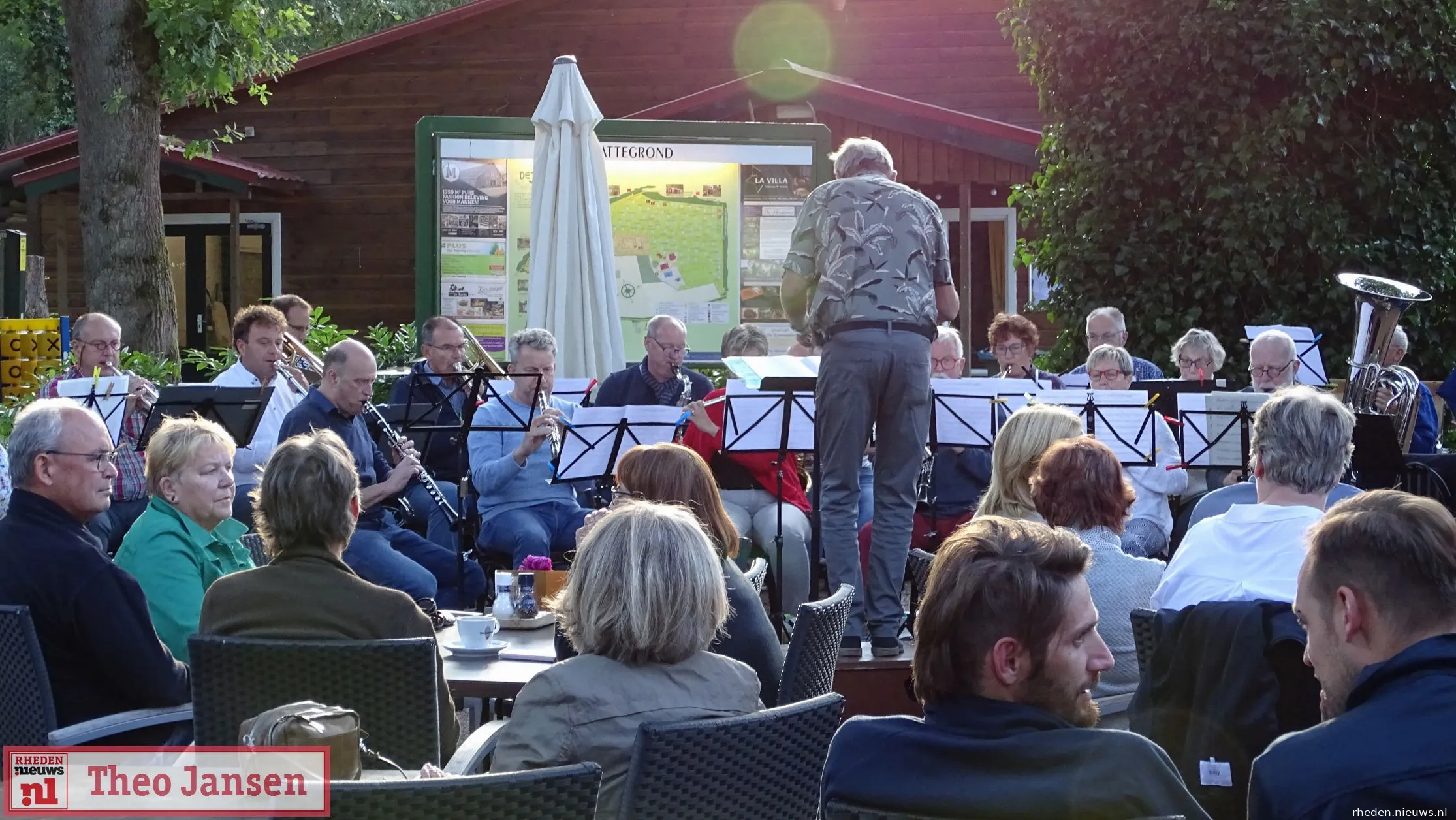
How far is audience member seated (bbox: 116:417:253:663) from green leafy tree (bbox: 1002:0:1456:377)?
8094 mm

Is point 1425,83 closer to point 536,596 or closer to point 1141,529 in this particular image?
point 1141,529

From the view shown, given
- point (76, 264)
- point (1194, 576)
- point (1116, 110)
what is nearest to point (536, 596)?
point (1194, 576)

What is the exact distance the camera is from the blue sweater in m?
7.20

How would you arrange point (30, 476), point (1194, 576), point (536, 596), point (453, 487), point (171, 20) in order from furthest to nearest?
point (171, 20)
point (453, 487)
point (536, 596)
point (30, 476)
point (1194, 576)

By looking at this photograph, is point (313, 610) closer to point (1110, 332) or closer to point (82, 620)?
point (82, 620)

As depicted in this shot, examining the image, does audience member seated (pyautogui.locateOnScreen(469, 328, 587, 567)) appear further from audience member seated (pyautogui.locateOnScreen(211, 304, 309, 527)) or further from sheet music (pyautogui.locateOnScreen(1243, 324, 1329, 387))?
sheet music (pyautogui.locateOnScreen(1243, 324, 1329, 387))

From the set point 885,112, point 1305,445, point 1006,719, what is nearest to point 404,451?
point 1305,445

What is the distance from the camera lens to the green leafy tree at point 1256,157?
34.3 feet

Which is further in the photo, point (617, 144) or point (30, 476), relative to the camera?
point (617, 144)

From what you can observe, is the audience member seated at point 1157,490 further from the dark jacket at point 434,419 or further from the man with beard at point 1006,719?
the man with beard at point 1006,719

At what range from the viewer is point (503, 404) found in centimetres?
736

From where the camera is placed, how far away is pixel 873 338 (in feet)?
17.9

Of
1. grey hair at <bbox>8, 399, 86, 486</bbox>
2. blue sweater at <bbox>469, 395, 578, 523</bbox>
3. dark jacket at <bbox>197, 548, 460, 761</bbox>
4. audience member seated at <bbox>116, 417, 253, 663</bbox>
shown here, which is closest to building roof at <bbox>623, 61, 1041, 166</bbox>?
blue sweater at <bbox>469, 395, 578, 523</bbox>

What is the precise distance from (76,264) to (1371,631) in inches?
769
